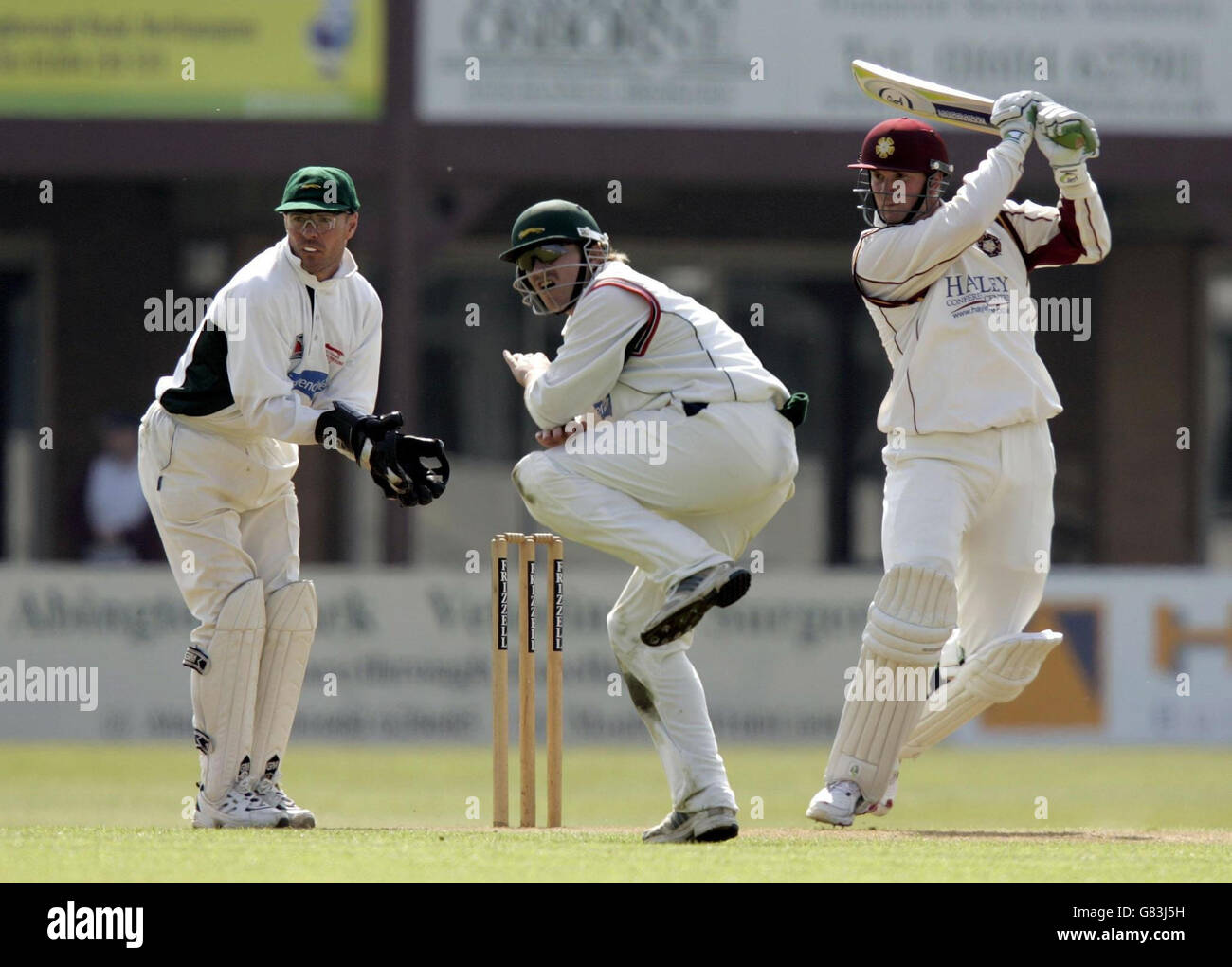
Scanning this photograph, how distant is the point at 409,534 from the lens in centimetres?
1323

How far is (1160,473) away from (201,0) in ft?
26.4

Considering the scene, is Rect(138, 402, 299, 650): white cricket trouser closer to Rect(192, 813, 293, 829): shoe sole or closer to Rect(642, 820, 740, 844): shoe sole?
Rect(192, 813, 293, 829): shoe sole

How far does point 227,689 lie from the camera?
570 cm

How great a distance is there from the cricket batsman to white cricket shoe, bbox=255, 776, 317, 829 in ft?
3.47

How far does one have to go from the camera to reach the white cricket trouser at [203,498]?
5742 mm

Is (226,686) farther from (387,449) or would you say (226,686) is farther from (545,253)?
(545,253)

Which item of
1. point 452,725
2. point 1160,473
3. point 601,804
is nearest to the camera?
point 601,804

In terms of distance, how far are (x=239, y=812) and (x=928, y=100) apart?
2.84 metres

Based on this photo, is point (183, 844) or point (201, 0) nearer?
point (183, 844)

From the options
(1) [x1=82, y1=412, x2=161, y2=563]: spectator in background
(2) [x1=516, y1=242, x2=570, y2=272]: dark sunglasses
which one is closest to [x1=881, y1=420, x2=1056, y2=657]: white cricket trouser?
(2) [x1=516, y1=242, x2=570, y2=272]: dark sunglasses

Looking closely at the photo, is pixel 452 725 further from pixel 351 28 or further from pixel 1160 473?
pixel 1160 473

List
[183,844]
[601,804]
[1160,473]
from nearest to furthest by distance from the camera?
[183,844] < [601,804] < [1160,473]

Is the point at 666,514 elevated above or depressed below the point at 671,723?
above

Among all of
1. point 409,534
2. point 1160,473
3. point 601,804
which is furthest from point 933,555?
point 1160,473
